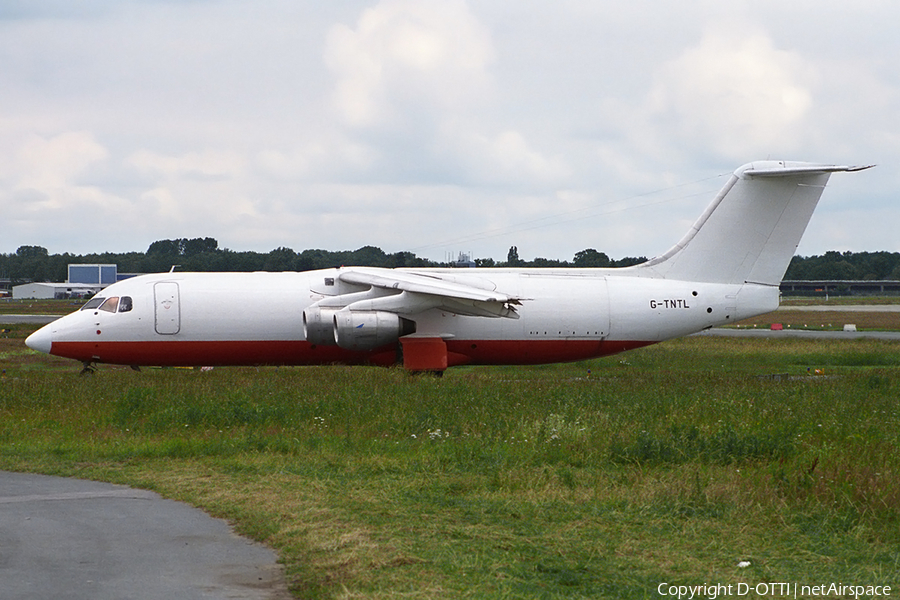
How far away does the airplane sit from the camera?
24.8 metres

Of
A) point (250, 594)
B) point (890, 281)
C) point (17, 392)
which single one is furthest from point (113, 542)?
point (890, 281)

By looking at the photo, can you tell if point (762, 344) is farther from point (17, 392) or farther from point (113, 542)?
point (113, 542)

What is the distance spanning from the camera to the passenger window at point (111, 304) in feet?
82.5

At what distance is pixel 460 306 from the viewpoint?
25047 millimetres

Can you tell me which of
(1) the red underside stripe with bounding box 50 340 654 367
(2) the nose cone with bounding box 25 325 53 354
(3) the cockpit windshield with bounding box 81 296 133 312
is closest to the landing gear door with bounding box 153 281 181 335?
(1) the red underside stripe with bounding box 50 340 654 367

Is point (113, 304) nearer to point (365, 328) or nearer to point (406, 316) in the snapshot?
point (365, 328)

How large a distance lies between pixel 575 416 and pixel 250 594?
937 centimetres

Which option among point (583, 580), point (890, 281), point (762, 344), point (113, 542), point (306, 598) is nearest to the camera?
point (306, 598)

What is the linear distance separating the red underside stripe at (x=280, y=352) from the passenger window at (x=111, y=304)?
894 millimetres

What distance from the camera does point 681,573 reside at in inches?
309

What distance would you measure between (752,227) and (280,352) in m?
13.1

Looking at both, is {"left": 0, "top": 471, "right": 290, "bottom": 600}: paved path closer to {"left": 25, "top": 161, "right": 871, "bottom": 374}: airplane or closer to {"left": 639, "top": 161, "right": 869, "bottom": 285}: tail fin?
{"left": 25, "top": 161, "right": 871, "bottom": 374}: airplane

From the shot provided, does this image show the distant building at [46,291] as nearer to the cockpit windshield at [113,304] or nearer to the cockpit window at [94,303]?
the cockpit window at [94,303]

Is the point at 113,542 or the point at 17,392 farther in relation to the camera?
the point at 17,392
